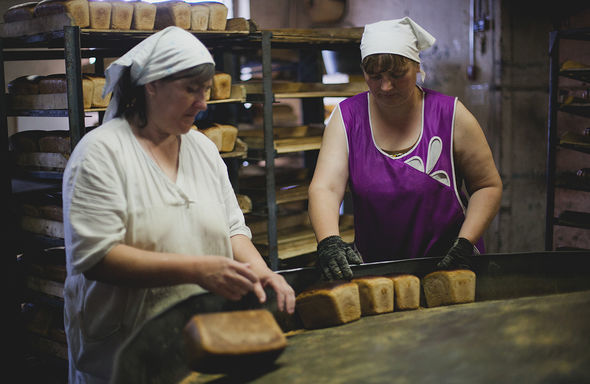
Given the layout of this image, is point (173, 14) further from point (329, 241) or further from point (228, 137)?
point (329, 241)

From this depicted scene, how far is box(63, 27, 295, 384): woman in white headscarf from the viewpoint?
4.91 ft

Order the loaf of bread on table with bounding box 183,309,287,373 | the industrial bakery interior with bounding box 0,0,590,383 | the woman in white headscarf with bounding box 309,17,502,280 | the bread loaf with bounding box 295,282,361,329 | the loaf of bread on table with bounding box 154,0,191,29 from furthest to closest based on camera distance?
1. the loaf of bread on table with bounding box 154,0,191,29
2. the woman in white headscarf with bounding box 309,17,502,280
3. the bread loaf with bounding box 295,282,361,329
4. the industrial bakery interior with bounding box 0,0,590,383
5. the loaf of bread on table with bounding box 183,309,287,373

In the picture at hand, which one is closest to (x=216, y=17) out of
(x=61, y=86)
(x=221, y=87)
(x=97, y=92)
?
(x=221, y=87)

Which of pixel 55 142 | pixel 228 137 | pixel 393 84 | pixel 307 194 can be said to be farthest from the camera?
pixel 307 194

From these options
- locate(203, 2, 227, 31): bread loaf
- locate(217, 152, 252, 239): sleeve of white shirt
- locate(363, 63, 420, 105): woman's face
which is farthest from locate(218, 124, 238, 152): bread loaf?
locate(217, 152, 252, 239): sleeve of white shirt

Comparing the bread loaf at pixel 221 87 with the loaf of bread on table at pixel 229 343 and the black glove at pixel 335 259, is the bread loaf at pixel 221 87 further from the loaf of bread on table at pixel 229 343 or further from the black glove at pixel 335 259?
the loaf of bread on table at pixel 229 343

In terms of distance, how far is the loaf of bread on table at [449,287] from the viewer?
1.96 metres

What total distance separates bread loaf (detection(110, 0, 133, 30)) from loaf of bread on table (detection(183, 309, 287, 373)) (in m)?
2.13

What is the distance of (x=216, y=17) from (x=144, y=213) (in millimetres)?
2179

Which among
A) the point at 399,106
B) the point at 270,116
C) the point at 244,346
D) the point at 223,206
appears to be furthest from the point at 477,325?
the point at 270,116

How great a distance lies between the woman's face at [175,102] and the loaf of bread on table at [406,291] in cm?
82

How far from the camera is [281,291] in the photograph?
5.42 feet

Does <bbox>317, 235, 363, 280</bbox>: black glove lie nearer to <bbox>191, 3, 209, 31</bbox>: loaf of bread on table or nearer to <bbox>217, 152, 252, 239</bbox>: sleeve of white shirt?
<bbox>217, 152, 252, 239</bbox>: sleeve of white shirt

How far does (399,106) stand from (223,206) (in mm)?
818
